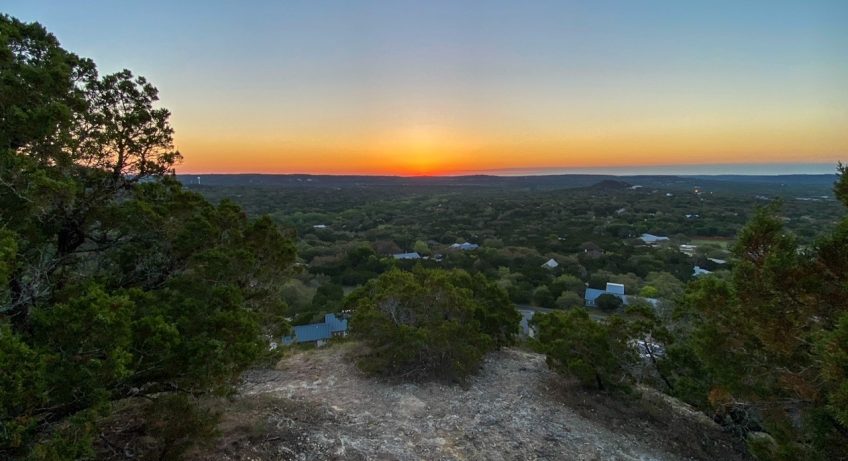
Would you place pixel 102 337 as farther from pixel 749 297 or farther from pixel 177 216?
pixel 749 297

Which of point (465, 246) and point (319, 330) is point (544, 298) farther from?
point (465, 246)

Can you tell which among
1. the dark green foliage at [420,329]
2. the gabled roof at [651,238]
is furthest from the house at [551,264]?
the dark green foliage at [420,329]

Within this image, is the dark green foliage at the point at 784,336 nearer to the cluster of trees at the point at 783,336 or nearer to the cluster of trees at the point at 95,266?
the cluster of trees at the point at 783,336

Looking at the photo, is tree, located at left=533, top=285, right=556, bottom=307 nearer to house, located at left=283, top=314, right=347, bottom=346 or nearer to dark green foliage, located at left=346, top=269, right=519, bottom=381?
house, located at left=283, top=314, right=347, bottom=346

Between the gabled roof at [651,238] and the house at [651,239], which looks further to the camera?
the gabled roof at [651,238]

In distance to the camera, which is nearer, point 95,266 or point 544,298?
point 95,266

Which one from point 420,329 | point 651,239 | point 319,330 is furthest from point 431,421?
point 651,239
